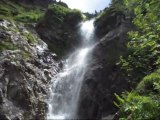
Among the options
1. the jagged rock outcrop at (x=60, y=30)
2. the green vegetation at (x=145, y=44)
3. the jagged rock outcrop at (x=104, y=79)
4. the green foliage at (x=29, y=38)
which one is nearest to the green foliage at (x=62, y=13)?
the jagged rock outcrop at (x=60, y=30)

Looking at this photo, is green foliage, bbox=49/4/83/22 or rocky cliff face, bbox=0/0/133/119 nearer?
rocky cliff face, bbox=0/0/133/119

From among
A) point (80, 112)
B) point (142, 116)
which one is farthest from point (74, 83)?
point (142, 116)

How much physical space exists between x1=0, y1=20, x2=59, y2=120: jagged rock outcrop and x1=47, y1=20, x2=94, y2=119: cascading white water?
2.03ft

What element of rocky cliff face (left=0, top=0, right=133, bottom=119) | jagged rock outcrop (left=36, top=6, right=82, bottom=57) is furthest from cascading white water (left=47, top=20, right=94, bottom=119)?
jagged rock outcrop (left=36, top=6, right=82, bottom=57)

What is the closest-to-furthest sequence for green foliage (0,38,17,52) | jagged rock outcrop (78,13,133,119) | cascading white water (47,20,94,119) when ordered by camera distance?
jagged rock outcrop (78,13,133,119), cascading white water (47,20,94,119), green foliage (0,38,17,52)

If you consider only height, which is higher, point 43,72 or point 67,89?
point 43,72

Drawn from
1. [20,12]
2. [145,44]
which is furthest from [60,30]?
[145,44]

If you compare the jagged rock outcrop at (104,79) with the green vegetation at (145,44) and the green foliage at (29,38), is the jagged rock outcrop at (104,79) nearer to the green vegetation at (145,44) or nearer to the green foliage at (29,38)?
the green foliage at (29,38)

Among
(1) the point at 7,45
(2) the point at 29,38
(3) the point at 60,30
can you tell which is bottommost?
(1) the point at 7,45

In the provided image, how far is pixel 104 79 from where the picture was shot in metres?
22.3

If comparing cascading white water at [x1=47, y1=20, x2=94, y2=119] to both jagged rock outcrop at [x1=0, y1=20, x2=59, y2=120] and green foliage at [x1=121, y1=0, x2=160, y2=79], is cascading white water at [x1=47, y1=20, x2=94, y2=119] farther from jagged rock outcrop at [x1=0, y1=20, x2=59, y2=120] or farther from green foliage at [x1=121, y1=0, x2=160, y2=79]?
green foliage at [x1=121, y1=0, x2=160, y2=79]

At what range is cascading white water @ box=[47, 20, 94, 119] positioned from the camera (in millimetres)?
22344

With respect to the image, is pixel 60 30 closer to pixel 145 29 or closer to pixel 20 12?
pixel 20 12

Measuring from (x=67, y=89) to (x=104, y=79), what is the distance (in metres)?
3.19
